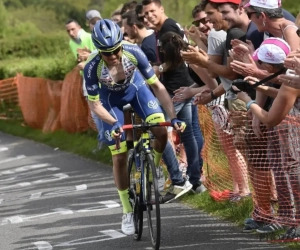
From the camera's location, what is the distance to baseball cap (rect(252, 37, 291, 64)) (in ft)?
23.1

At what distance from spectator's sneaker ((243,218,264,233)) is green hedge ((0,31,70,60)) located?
154 feet

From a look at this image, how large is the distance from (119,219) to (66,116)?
33.4 feet

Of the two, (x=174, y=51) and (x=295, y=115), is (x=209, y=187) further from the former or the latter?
(x=295, y=115)

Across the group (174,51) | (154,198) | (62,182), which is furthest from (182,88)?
(62,182)

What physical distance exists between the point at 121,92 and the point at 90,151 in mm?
7742

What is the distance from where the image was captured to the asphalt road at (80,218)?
27.9 feet

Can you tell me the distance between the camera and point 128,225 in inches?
344

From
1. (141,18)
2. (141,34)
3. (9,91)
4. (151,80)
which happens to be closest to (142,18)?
(141,18)

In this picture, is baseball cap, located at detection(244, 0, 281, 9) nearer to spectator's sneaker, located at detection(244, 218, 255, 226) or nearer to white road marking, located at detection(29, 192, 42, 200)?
spectator's sneaker, located at detection(244, 218, 255, 226)

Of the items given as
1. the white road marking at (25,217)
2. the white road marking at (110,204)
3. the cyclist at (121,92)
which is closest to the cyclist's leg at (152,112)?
the cyclist at (121,92)

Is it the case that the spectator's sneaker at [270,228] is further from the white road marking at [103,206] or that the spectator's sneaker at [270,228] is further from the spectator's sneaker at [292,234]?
the white road marking at [103,206]

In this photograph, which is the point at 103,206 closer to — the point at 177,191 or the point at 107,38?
the point at 177,191

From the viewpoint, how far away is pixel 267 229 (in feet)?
26.5

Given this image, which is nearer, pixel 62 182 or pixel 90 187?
pixel 90 187
